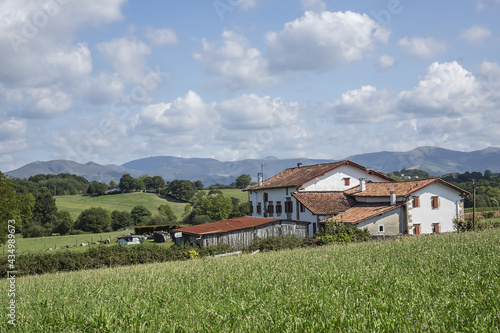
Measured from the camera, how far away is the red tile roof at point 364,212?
130ft

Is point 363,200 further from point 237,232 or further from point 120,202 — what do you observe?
point 120,202

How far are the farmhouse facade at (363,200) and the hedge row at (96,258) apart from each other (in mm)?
16983

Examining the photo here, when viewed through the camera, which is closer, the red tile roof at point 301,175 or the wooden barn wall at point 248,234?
the wooden barn wall at point 248,234

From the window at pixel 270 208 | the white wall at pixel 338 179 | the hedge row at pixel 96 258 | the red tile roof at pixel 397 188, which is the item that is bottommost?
the hedge row at pixel 96 258

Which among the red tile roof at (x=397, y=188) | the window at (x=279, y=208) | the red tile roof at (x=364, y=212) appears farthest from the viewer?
the window at (x=279, y=208)

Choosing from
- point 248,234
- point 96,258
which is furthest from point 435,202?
point 96,258

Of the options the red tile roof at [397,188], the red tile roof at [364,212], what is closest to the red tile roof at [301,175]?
the red tile roof at [397,188]

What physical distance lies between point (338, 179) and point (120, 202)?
104842 mm

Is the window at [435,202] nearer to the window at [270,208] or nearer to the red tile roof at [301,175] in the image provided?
the red tile roof at [301,175]

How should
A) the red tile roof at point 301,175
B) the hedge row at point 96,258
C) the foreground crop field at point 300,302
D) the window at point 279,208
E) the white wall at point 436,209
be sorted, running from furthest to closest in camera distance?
the window at point 279,208 < the red tile roof at point 301,175 < the white wall at point 436,209 < the hedge row at point 96,258 < the foreground crop field at point 300,302

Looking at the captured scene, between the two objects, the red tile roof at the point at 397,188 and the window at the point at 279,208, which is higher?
the red tile roof at the point at 397,188

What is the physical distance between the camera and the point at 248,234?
40844 millimetres

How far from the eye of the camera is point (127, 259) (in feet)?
94.5

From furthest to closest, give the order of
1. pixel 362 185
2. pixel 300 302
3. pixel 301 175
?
pixel 301 175 → pixel 362 185 → pixel 300 302
